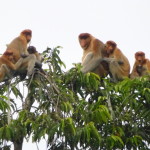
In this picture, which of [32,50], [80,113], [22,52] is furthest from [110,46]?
[80,113]

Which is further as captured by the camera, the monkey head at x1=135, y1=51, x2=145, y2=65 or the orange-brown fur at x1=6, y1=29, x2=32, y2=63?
the monkey head at x1=135, y1=51, x2=145, y2=65

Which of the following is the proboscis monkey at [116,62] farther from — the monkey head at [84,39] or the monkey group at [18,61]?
the monkey group at [18,61]

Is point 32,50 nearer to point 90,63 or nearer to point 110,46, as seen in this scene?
point 90,63

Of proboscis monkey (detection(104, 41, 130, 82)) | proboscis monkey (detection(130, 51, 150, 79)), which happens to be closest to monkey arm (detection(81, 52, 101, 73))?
proboscis monkey (detection(104, 41, 130, 82))

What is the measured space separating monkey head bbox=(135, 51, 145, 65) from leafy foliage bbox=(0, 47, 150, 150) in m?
2.22

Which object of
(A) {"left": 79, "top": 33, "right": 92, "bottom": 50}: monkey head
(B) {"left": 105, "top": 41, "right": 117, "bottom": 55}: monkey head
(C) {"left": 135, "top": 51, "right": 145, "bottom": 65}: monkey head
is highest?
(A) {"left": 79, "top": 33, "right": 92, "bottom": 50}: monkey head

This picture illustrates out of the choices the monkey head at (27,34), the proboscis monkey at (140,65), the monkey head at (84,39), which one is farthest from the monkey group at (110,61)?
the monkey head at (27,34)

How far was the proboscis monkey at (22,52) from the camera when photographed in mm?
8164

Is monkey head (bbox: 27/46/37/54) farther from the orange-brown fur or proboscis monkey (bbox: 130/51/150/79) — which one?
proboscis monkey (bbox: 130/51/150/79)

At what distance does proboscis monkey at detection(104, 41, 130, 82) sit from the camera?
902 cm

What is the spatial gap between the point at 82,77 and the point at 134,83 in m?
1.03

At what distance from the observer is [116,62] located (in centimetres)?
909

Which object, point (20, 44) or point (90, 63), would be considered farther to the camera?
point (90, 63)

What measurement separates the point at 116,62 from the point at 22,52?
1893 mm
